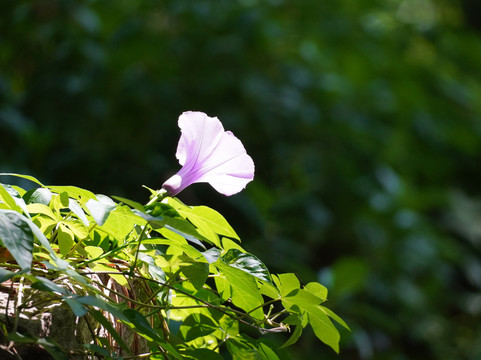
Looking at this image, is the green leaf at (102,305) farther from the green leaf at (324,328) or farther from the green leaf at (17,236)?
the green leaf at (324,328)

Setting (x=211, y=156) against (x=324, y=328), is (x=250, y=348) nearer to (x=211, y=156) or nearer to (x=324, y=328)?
(x=324, y=328)

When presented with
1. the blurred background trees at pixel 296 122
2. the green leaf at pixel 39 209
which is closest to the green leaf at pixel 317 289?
the green leaf at pixel 39 209

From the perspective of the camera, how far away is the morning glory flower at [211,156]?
0.53 meters

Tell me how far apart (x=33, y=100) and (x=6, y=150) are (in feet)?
0.85

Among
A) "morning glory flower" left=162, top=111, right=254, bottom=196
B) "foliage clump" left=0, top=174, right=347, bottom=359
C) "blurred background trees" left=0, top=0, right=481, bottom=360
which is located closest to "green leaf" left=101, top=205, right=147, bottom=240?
"foliage clump" left=0, top=174, right=347, bottom=359

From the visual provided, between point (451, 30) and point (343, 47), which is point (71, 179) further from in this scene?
point (451, 30)

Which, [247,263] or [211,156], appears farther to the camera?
[211,156]

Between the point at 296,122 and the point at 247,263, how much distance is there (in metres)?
1.78

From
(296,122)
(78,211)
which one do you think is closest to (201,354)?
(78,211)

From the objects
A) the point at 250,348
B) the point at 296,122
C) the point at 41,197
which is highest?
the point at 41,197

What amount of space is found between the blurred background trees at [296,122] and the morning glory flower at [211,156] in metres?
0.77

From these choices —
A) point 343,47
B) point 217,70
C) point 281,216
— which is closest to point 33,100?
point 217,70

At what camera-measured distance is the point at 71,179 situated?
67.9 inches

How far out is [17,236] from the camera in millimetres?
345
